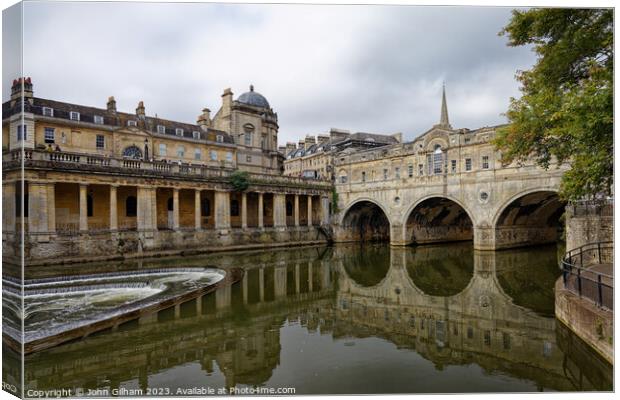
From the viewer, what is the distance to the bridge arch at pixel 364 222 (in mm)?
39406

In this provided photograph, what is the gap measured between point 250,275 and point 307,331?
9226 mm

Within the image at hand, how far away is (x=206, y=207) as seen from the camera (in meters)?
34.8

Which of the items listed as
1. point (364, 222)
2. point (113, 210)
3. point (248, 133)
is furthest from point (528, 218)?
point (113, 210)

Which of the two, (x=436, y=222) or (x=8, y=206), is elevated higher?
(x=8, y=206)

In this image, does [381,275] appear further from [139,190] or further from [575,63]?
[139,190]

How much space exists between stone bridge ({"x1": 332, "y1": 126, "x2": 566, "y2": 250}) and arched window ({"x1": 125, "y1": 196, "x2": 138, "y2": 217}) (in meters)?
18.0

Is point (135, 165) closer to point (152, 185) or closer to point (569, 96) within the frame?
point (152, 185)

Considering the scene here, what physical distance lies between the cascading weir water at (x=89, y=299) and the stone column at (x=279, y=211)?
15597 millimetres

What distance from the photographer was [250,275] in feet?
64.1

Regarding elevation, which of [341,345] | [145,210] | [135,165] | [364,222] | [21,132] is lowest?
[341,345]

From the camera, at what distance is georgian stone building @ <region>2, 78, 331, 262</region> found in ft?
74.6

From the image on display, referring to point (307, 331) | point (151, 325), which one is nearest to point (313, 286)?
point (307, 331)

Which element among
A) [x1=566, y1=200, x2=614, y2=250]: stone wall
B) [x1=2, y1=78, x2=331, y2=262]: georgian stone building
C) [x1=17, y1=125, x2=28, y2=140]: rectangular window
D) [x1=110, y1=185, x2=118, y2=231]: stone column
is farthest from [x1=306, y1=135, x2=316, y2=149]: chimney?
[x1=17, y1=125, x2=28, y2=140]: rectangular window

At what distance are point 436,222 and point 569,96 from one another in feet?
94.2
